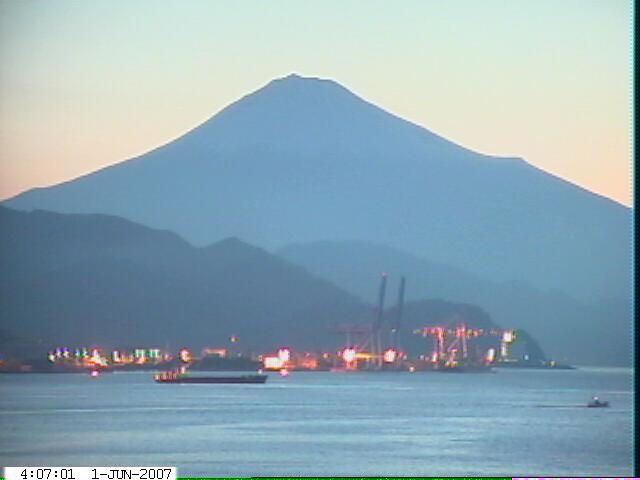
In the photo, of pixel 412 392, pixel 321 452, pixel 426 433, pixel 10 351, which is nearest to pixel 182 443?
pixel 321 452

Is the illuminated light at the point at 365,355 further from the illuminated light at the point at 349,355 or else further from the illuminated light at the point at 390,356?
the illuminated light at the point at 390,356

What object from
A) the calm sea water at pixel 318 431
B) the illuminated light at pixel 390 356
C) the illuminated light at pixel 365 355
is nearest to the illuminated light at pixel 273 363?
the illuminated light at pixel 365 355

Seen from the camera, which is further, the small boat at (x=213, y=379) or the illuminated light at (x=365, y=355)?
the illuminated light at (x=365, y=355)
